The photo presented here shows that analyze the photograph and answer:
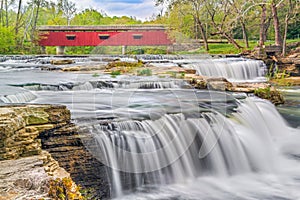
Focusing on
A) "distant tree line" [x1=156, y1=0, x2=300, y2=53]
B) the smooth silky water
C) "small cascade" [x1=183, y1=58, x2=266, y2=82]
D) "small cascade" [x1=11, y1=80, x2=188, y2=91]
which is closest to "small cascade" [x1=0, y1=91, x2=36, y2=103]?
the smooth silky water

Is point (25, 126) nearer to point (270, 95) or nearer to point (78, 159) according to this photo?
point (78, 159)

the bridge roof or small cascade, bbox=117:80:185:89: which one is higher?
the bridge roof

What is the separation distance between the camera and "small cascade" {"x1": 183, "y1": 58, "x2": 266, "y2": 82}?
1900cm

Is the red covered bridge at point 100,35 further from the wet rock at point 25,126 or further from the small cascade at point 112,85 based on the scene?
the wet rock at point 25,126

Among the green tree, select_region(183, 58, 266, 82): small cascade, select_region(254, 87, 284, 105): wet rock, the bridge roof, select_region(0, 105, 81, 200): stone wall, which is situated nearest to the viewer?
select_region(0, 105, 81, 200): stone wall

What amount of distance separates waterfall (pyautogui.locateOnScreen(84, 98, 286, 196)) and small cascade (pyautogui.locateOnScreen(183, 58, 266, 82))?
10.8 m

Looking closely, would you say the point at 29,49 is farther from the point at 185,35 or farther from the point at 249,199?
the point at 249,199

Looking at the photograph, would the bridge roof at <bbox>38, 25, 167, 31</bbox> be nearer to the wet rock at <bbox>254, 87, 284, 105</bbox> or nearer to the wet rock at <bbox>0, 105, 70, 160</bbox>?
the wet rock at <bbox>254, 87, 284, 105</bbox>

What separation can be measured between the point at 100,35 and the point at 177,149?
111 ft

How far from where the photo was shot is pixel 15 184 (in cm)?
383

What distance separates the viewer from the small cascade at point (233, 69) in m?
19.0

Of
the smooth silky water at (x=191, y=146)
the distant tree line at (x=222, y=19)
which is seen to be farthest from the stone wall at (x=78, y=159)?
the distant tree line at (x=222, y=19)

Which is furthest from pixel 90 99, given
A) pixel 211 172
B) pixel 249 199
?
pixel 249 199

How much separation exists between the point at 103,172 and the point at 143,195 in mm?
724
